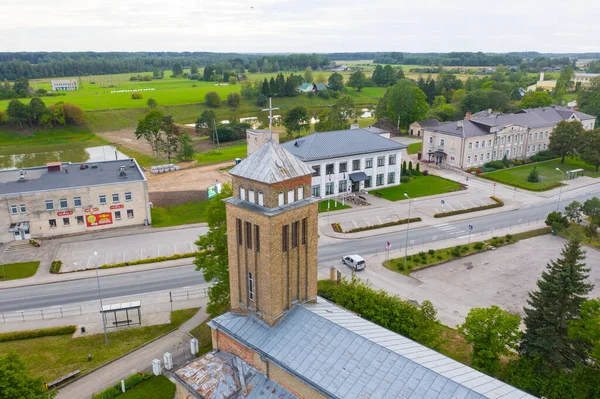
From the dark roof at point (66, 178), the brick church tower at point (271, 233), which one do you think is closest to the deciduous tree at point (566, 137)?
the dark roof at point (66, 178)

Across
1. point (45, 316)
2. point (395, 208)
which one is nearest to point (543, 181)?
point (395, 208)

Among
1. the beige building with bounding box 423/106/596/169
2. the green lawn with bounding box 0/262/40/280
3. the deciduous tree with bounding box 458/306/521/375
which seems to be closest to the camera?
the deciduous tree with bounding box 458/306/521/375

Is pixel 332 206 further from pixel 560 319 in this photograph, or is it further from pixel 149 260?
pixel 560 319

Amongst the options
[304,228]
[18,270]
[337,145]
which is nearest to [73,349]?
[18,270]

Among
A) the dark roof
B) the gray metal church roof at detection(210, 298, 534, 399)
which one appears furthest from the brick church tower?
the dark roof

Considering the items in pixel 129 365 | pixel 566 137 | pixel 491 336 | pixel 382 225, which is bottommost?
pixel 129 365

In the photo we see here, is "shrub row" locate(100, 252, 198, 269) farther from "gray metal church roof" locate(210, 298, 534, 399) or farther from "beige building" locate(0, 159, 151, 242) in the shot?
"gray metal church roof" locate(210, 298, 534, 399)
